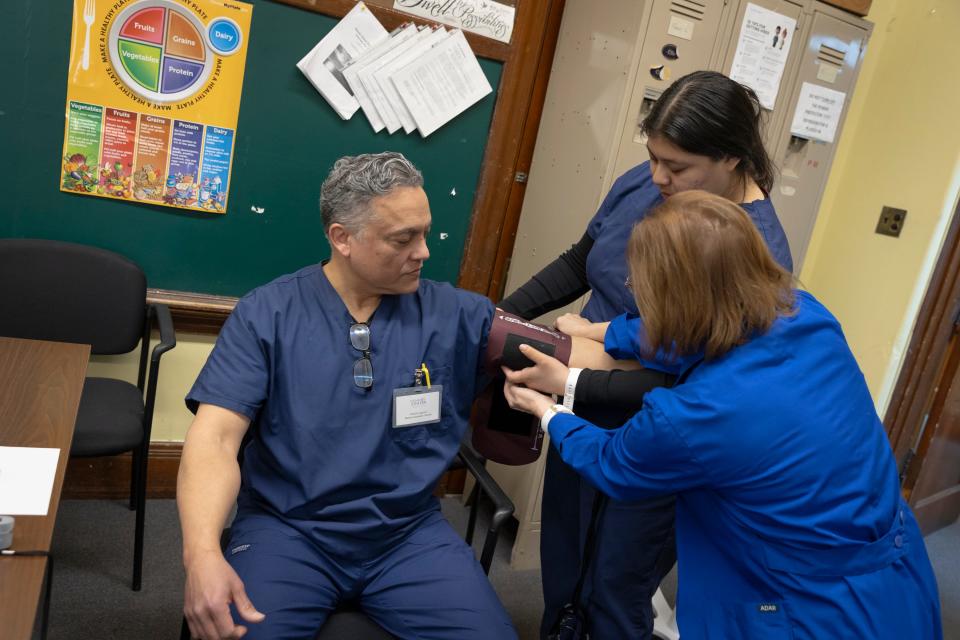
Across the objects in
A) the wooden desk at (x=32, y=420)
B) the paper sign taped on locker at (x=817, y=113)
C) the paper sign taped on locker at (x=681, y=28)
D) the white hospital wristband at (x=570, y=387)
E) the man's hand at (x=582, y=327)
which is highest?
the paper sign taped on locker at (x=681, y=28)

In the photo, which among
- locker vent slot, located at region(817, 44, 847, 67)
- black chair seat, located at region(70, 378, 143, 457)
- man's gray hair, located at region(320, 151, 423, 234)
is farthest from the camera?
locker vent slot, located at region(817, 44, 847, 67)

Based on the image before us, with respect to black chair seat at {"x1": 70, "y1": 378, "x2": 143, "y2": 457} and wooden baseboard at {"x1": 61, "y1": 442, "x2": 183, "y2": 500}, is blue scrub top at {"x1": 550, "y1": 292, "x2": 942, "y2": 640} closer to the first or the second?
black chair seat at {"x1": 70, "y1": 378, "x2": 143, "y2": 457}

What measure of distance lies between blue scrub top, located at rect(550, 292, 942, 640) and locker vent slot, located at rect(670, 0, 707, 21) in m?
1.27

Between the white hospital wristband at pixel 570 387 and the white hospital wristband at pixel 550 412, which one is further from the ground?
the white hospital wristband at pixel 570 387

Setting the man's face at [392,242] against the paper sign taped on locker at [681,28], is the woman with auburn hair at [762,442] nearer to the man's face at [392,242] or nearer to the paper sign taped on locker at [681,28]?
the man's face at [392,242]

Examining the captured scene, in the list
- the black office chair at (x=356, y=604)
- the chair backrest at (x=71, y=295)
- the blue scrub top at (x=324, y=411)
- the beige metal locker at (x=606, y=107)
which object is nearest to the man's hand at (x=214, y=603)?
the black office chair at (x=356, y=604)

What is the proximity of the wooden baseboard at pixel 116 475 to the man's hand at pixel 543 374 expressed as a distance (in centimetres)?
108

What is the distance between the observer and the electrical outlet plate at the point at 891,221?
303 cm

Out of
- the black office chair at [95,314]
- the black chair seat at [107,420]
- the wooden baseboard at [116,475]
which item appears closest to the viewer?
the black chair seat at [107,420]

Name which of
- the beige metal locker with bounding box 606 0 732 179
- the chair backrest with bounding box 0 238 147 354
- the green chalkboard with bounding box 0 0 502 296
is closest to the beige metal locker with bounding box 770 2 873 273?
the beige metal locker with bounding box 606 0 732 179

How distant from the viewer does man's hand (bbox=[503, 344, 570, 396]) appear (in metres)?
1.55

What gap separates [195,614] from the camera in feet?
3.88

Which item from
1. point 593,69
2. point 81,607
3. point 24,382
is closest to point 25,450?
point 24,382

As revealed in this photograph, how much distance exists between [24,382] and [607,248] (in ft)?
4.09
